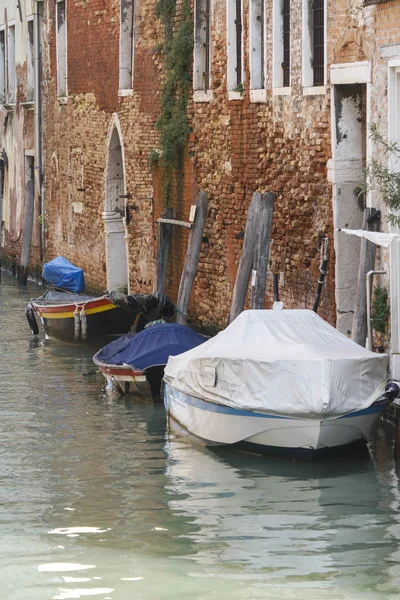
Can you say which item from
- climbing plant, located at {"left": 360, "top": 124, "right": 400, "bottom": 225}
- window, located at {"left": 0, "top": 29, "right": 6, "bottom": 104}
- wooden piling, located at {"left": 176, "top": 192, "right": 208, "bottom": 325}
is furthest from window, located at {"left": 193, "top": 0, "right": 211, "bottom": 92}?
window, located at {"left": 0, "top": 29, "right": 6, "bottom": 104}

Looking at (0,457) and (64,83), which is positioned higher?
(64,83)

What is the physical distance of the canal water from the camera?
738 centimetres

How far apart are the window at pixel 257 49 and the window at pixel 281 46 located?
633 millimetres

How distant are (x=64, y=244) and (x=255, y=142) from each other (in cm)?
883

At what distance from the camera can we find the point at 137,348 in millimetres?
12984

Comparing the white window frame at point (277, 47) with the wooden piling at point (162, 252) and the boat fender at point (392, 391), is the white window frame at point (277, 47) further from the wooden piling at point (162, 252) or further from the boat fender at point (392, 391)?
the boat fender at point (392, 391)

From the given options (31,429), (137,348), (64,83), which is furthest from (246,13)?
(64,83)

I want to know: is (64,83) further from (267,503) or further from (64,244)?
(267,503)

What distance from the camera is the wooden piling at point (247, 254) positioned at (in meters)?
13.3

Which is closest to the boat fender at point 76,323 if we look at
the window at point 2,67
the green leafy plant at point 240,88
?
the green leafy plant at point 240,88

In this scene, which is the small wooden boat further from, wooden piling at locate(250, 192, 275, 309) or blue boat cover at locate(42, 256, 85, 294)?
wooden piling at locate(250, 192, 275, 309)

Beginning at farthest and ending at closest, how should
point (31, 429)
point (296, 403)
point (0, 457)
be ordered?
point (31, 429)
point (0, 457)
point (296, 403)

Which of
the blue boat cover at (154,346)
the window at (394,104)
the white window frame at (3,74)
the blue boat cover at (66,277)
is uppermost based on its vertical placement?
the white window frame at (3,74)

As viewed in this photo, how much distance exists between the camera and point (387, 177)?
32.9ft
